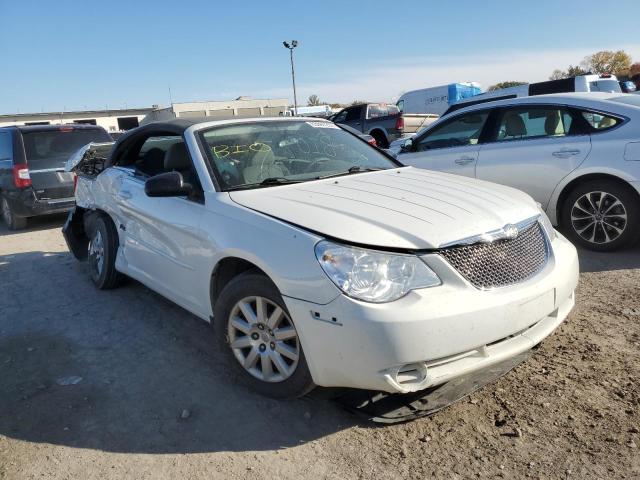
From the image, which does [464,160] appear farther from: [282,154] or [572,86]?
[572,86]

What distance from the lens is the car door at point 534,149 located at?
17.7 feet

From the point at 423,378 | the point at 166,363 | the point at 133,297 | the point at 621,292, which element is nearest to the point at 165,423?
the point at 166,363

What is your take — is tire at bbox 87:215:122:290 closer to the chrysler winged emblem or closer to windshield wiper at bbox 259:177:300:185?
windshield wiper at bbox 259:177:300:185

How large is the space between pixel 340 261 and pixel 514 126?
4.35m

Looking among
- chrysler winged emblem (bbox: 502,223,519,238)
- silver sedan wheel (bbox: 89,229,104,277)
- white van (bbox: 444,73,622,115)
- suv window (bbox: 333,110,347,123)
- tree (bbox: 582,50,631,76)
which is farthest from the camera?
tree (bbox: 582,50,631,76)

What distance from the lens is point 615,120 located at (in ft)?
17.1

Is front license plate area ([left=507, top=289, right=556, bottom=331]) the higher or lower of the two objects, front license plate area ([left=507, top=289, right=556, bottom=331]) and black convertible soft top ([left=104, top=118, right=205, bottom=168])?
the lower

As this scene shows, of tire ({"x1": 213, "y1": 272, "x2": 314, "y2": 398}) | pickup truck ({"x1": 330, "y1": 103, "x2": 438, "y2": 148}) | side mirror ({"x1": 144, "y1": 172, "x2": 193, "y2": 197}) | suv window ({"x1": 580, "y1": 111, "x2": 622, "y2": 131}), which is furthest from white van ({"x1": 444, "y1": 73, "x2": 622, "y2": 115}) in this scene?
tire ({"x1": 213, "y1": 272, "x2": 314, "y2": 398})

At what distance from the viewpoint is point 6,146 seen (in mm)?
8711

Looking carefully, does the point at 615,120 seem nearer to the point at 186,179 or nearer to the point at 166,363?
the point at 186,179

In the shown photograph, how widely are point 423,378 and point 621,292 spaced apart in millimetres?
2693

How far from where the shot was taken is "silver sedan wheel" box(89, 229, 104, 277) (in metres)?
4.94

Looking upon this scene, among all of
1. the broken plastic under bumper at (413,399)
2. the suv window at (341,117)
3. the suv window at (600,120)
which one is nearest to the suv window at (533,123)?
the suv window at (600,120)

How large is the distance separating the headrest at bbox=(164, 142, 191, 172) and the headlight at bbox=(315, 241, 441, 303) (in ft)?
6.06
